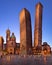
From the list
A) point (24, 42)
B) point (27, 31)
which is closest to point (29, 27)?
point (27, 31)

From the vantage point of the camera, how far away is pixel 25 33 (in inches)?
6914

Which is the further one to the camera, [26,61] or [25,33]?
[25,33]

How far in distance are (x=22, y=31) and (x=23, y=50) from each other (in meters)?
19.9

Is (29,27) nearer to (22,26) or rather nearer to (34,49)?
(22,26)

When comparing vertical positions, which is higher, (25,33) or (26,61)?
(25,33)

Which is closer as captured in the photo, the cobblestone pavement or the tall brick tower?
the cobblestone pavement

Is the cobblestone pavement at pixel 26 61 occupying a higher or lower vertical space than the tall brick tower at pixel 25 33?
lower

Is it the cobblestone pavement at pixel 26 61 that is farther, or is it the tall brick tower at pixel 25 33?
the tall brick tower at pixel 25 33

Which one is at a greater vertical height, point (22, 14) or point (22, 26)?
point (22, 14)

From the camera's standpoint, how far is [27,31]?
18012 centimetres

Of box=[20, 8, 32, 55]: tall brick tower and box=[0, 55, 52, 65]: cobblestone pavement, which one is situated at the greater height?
box=[20, 8, 32, 55]: tall brick tower

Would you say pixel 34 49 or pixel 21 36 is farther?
pixel 34 49

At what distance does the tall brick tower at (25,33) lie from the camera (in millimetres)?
174125

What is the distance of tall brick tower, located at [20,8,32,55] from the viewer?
174 m
